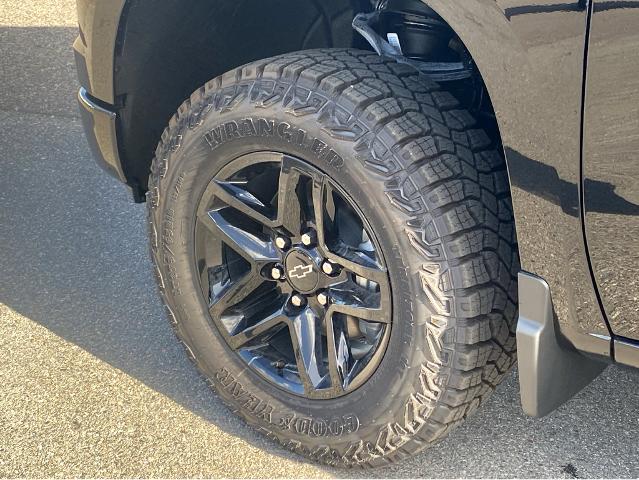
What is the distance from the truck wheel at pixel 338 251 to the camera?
177 cm

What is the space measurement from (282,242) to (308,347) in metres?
0.28

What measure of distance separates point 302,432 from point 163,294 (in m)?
0.59

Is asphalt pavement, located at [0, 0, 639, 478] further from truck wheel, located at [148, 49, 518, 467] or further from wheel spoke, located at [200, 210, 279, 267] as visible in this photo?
wheel spoke, located at [200, 210, 279, 267]

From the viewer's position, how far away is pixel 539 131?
150 cm

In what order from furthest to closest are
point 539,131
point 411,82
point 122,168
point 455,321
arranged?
point 122,168 → point 411,82 → point 455,321 → point 539,131

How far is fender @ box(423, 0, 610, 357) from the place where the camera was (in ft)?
4.67

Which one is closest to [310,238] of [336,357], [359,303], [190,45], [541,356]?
[359,303]

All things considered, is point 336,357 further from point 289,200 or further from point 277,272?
point 289,200

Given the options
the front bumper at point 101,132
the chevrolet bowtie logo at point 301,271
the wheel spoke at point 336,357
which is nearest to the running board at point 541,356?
the wheel spoke at point 336,357

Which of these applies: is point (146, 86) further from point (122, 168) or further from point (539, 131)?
point (539, 131)

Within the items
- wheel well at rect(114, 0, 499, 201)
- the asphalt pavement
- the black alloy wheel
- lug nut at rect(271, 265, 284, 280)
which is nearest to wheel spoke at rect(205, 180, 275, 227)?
the black alloy wheel

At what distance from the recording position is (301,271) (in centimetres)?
204

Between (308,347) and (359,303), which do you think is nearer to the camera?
(359,303)

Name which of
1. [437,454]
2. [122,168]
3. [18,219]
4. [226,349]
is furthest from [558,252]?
[18,219]
